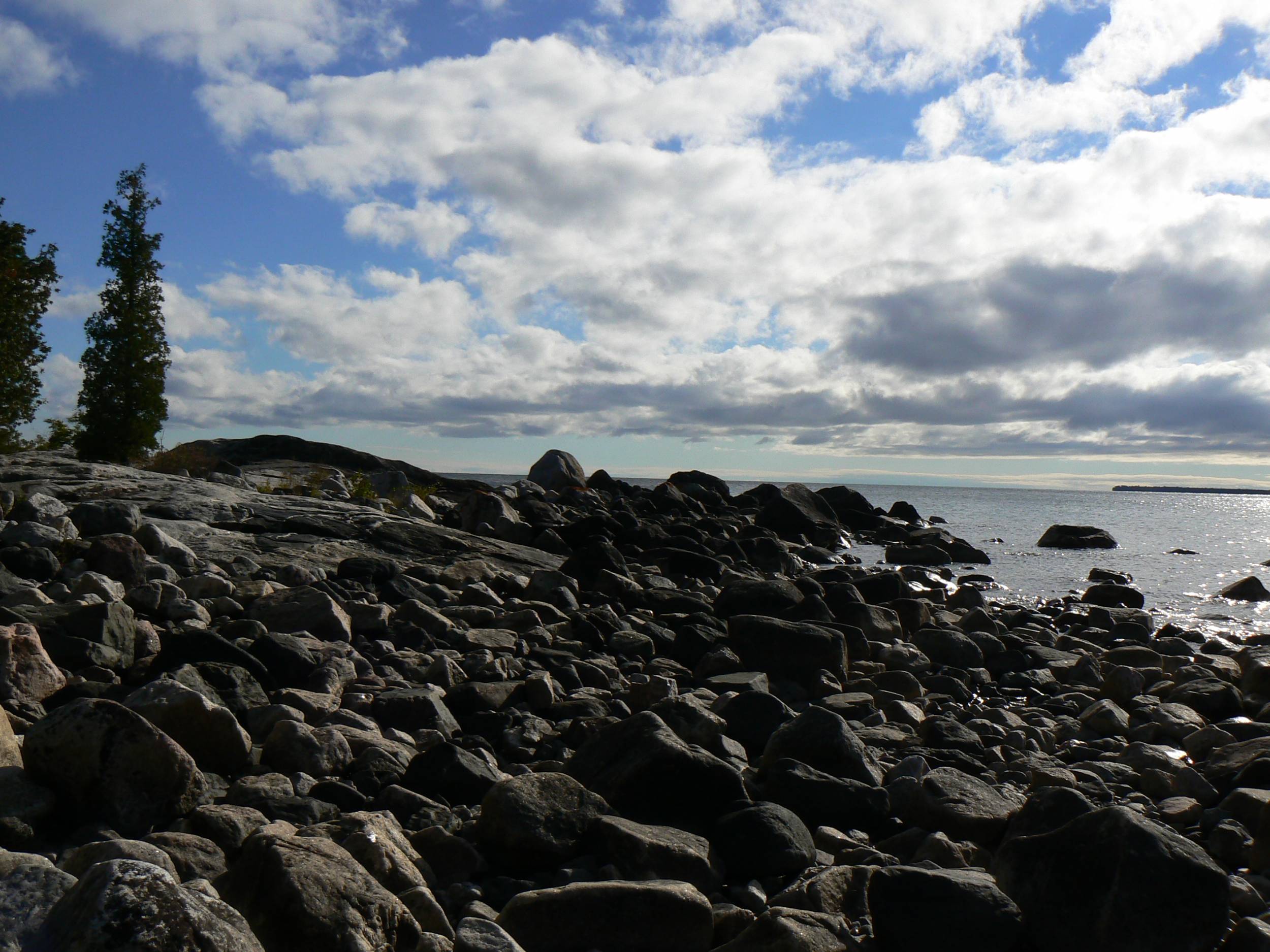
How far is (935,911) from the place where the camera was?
3.74 metres

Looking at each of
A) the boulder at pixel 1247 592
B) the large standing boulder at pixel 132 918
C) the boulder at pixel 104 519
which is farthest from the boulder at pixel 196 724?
the boulder at pixel 1247 592

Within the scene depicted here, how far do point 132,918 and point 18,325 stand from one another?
25059 mm

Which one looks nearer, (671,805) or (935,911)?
(935,911)

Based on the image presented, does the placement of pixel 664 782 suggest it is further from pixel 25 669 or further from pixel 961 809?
pixel 25 669

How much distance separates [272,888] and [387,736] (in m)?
2.40

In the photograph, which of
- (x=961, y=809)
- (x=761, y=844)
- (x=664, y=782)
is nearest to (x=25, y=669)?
(x=664, y=782)

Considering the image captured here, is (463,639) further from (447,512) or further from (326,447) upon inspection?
(326,447)

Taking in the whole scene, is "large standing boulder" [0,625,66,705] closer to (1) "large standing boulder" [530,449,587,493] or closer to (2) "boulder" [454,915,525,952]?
(2) "boulder" [454,915,525,952]

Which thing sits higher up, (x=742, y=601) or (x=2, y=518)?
(x=2, y=518)

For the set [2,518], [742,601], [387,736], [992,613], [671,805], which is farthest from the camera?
[992,613]

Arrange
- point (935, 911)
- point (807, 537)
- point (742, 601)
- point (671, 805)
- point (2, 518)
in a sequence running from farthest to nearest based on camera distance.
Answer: point (807, 537), point (742, 601), point (2, 518), point (671, 805), point (935, 911)

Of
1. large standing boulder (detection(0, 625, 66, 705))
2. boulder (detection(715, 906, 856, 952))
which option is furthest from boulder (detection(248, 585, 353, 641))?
boulder (detection(715, 906, 856, 952))

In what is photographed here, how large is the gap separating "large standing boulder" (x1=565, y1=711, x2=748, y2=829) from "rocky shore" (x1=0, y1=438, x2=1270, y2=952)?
0.02 metres

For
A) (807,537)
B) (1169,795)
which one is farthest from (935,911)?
(807,537)
